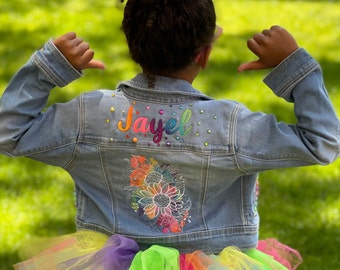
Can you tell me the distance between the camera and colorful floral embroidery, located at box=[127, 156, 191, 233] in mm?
2158

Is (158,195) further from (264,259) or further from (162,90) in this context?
(264,259)

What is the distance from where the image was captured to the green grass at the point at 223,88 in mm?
3779

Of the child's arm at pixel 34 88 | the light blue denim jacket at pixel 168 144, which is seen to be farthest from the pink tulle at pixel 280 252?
the child's arm at pixel 34 88

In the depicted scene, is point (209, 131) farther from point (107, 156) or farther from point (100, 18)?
point (100, 18)

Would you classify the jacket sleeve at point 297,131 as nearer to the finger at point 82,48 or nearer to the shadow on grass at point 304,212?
the finger at point 82,48

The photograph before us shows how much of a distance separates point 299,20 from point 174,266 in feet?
17.2

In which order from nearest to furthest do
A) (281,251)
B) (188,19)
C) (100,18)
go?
(188,19), (281,251), (100,18)

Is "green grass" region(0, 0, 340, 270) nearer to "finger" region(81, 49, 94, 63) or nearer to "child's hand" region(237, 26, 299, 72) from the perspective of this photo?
"finger" region(81, 49, 94, 63)

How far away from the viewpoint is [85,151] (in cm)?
216

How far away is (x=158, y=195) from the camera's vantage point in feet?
7.20

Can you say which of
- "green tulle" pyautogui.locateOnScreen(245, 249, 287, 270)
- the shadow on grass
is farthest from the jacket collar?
the shadow on grass

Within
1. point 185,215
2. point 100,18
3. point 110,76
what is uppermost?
point 100,18

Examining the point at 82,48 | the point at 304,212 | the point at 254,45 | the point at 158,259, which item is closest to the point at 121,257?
the point at 158,259

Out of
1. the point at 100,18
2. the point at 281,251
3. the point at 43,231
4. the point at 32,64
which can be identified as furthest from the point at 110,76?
the point at 32,64
